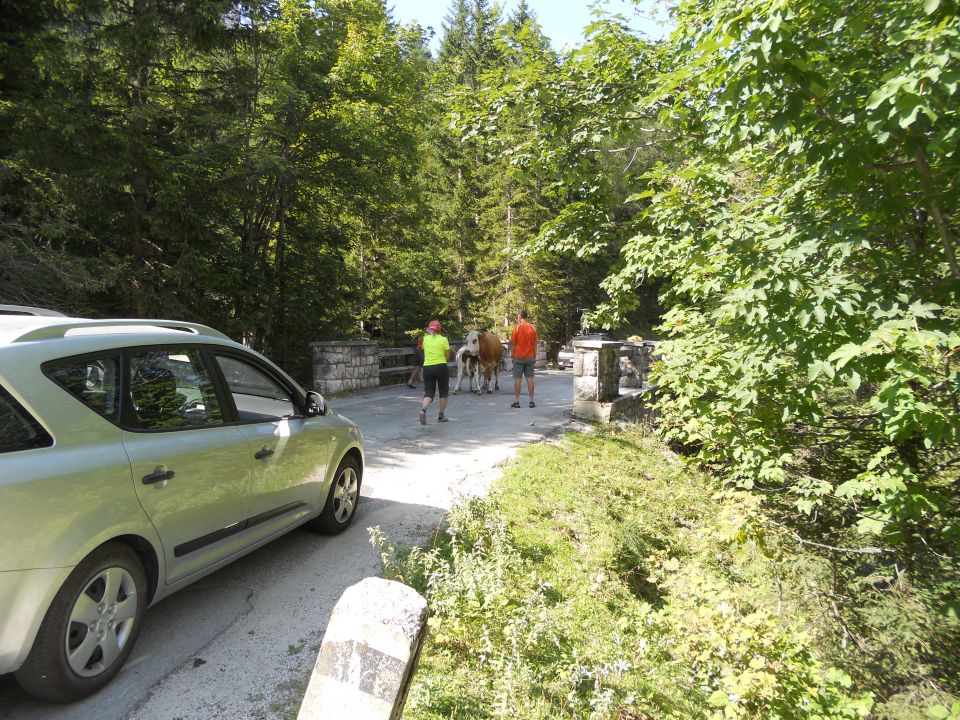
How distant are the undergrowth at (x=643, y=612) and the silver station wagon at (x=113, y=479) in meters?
1.21

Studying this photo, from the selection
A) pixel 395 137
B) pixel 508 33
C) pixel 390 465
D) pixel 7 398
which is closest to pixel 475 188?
pixel 395 137

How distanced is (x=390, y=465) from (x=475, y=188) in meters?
23.9

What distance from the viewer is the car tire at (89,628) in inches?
99.8

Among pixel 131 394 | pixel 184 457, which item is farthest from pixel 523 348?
pixel 131 394

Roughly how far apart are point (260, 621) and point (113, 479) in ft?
4.67

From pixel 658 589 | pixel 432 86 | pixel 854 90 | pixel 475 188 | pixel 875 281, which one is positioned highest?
pixel 475 188

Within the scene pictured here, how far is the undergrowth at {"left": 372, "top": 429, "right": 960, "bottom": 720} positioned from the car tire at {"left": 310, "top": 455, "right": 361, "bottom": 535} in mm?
550

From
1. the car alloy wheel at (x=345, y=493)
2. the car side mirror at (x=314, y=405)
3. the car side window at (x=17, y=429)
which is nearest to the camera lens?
the car side window at (x=17, y=429)

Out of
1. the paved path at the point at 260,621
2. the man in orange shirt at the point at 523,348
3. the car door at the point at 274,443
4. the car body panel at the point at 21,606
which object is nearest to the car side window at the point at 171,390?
the car door at the point at 274,443

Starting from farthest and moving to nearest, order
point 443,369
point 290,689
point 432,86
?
1. point 432,86
2. point 443,369
3. point 290,689

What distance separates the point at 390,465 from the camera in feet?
24.5

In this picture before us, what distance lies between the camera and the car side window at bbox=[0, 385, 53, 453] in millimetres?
2459

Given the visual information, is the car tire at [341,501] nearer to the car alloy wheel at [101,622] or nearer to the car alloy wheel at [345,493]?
the car alloy wheel at [345,493]

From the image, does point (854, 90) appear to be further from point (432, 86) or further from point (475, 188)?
point (475, 188)
